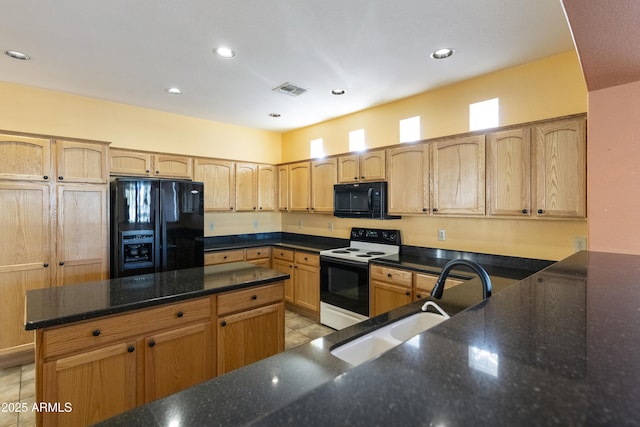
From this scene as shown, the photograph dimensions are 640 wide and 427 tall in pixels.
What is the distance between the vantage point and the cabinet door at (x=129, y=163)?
3576mm

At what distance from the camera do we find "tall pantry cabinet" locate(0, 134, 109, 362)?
2.84 m

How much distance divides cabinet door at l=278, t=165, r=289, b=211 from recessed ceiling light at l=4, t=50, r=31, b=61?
302cm

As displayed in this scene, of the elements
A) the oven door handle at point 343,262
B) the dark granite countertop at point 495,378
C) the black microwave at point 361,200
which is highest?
the black microwave at point 361,200

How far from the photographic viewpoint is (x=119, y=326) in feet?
5.68

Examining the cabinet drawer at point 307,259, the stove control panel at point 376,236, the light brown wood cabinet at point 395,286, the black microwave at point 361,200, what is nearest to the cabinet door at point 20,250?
the cabinet drawer at point 307,259

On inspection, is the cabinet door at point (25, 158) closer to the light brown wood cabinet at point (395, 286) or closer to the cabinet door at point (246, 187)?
the cabinet door at point (246, 187)

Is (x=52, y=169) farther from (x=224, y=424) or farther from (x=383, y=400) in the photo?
(x=383, y=400)

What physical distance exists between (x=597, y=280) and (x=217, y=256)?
380 cm

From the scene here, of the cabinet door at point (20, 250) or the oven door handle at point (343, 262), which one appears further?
the oven door handle at point (343, 262)

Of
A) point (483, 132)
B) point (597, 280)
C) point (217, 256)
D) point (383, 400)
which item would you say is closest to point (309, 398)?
point (383, 400)

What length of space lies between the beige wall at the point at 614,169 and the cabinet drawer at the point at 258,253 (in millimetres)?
3646

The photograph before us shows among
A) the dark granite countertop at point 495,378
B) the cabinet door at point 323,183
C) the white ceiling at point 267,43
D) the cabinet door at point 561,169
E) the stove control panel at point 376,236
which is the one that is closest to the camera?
the dark granite countertop at point 495,378

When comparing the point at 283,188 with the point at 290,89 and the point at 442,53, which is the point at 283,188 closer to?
the point at 290,89

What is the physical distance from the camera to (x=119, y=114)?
12.5 feet
